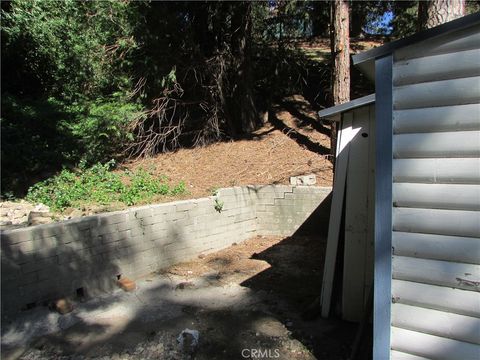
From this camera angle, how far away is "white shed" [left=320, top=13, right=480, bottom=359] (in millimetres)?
2521

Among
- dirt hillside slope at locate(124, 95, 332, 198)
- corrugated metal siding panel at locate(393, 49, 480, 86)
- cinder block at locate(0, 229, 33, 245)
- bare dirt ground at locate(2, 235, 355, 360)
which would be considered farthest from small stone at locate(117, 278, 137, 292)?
corrugated metal siding panel at locate(393, 49, 480, 86)

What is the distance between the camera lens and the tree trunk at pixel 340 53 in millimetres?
8125

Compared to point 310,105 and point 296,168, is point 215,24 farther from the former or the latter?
point 296,168

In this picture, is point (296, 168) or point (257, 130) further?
point (257, 130)

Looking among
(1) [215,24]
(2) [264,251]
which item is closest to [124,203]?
(2) [264,251]

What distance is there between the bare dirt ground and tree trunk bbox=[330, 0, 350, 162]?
12.8 feet

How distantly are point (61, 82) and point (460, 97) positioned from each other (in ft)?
32.9

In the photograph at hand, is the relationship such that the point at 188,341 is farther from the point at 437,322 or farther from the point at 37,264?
the point at 437,322

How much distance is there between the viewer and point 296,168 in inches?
360

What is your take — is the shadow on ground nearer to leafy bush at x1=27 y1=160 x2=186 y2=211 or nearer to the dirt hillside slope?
leafy bush at x1=27 y1=160 x2=186 y2=211

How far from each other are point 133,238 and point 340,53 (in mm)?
5440

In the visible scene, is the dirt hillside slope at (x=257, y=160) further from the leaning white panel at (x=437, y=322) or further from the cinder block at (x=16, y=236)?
the leaning white panel at (x=437, y=322)

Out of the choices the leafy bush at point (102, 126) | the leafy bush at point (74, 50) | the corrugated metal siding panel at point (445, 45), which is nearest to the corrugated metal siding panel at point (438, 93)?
the corrugated metal siding panel at point (445, 45)

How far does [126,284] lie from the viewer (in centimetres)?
522
